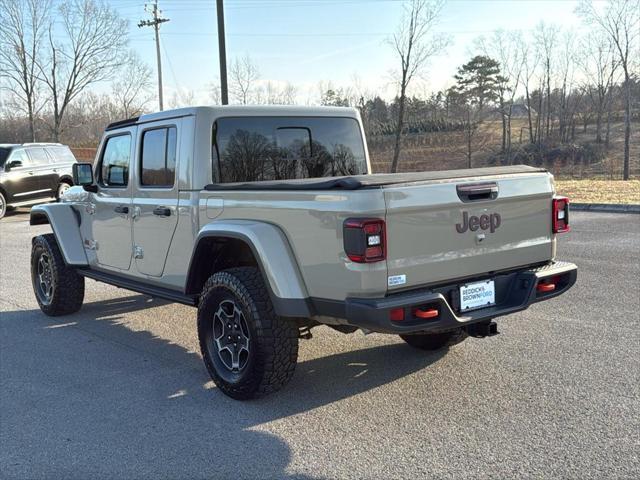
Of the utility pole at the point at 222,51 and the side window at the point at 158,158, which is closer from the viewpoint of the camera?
the side window at the point at 158,158

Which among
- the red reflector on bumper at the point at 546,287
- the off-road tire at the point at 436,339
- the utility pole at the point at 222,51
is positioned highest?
the utility pole at the point at 222,51

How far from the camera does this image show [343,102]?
43875mm

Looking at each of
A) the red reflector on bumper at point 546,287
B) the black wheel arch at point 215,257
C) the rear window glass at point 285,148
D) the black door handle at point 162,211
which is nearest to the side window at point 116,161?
the black door handle at point 162,211

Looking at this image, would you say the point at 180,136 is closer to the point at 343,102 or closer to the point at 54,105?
the point at 54,105

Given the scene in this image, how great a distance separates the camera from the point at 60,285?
20.8 ft

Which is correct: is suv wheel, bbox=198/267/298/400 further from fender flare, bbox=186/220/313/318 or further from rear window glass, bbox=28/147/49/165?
rear window glass, bbox=28/147/49/165

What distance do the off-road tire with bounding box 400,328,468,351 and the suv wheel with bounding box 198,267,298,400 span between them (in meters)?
1.34

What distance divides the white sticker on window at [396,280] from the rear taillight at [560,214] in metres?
1.43

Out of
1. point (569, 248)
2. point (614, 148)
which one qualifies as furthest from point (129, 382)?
point (614, 148)

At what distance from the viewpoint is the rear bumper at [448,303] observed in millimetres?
3336

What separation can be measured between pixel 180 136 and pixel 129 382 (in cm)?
192

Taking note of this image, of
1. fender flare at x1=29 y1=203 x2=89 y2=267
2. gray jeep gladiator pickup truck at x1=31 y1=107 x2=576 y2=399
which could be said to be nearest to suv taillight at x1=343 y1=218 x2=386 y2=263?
gray jeep gladiator pickup truck at x1=31 y1=107 x2=576 y2=399

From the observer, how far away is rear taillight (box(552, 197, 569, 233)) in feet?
13.9

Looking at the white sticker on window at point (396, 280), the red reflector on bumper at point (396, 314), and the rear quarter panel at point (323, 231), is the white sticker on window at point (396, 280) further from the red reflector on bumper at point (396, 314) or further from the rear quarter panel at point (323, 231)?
the red reflector on bumper at point (396, 314)
